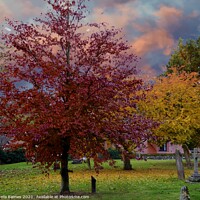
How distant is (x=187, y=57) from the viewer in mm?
50688

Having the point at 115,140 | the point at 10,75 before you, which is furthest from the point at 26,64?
the point at 115,140

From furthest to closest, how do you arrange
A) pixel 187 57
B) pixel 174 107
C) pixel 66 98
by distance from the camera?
pixel 187 57, pixel 174 107, pixel 66 98

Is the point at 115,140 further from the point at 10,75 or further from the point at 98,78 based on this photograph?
the point at 10,75

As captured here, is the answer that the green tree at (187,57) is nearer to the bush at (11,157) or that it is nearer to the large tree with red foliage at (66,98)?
the bush at (11,157)

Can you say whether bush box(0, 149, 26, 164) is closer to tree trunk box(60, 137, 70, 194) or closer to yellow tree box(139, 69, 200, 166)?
yellow tree box(139, 69, 200, 166)

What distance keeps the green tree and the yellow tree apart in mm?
12958

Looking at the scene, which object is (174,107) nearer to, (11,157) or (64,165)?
(64,165)

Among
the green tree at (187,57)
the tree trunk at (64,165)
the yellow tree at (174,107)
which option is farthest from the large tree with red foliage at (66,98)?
the green tree at (187,57)

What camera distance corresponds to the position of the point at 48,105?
15.8 metres

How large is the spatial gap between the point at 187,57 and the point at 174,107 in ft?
54.2

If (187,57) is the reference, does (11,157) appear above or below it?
below

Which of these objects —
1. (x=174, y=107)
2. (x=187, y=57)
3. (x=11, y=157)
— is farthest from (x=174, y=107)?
(x=11, y=157)

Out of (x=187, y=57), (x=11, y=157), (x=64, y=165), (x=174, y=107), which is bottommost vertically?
(x=64, y=165)

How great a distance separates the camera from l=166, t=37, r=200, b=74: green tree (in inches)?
1943
